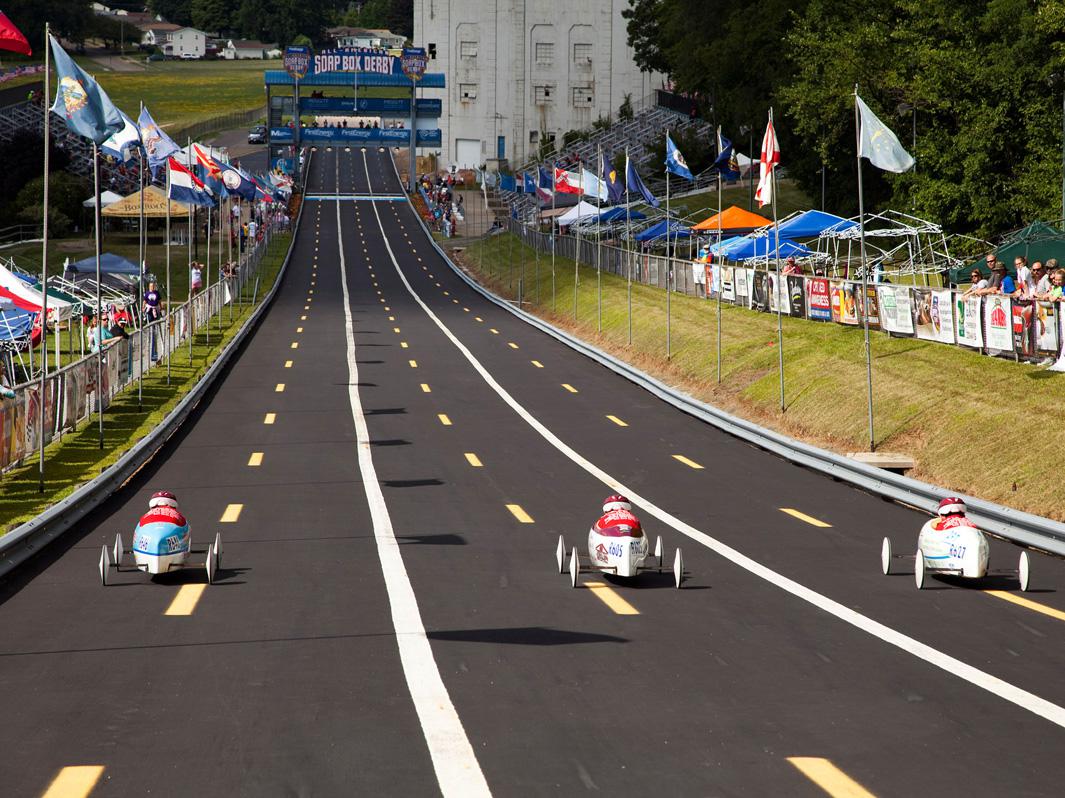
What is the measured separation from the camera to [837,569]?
1817cm

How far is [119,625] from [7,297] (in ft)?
67.7

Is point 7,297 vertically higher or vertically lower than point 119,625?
higher

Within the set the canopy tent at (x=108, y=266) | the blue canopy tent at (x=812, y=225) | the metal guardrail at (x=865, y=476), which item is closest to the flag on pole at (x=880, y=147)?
the metal guardrail at (x=865, y=476)

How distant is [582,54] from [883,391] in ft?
409

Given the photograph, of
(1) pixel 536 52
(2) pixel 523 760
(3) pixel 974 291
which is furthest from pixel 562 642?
(1) pixel 536 52

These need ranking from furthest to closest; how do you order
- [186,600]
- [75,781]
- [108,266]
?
[108,266], [186,600], [75,781]

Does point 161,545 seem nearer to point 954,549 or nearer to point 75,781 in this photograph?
point 75,781

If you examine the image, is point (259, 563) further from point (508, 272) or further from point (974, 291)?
point (508, 272)

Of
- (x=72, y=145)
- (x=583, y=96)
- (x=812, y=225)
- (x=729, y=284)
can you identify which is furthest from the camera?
(x=583, y=96)

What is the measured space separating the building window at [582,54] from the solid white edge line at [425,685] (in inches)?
5270

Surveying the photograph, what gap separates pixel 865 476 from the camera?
84.8 feet

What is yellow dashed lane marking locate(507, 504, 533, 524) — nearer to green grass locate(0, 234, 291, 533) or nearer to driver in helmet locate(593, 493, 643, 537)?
driver in helmet locate(593, 493, 643, 537)

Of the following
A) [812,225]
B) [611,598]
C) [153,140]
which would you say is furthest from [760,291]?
[611,598]

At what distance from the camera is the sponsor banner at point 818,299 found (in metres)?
42.7
